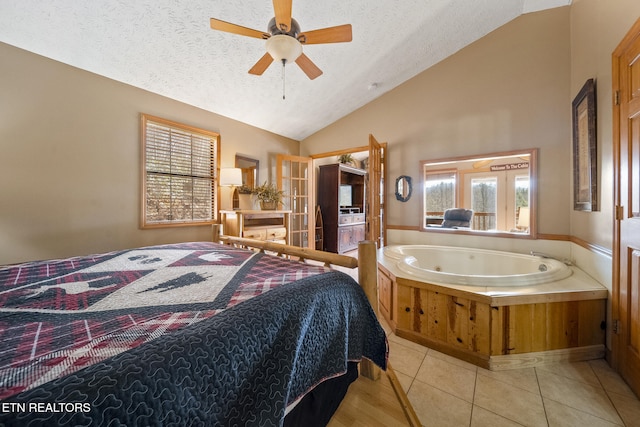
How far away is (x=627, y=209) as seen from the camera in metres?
1.49

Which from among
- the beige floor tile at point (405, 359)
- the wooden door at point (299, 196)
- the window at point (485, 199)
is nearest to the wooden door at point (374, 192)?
the beige floor tile at point (405, 359)

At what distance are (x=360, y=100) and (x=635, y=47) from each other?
9.04ft

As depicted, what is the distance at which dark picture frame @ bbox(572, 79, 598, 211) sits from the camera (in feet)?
6.31

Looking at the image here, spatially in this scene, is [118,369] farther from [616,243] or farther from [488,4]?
[488,4]

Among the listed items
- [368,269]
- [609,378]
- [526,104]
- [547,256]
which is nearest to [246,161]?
[368,269]

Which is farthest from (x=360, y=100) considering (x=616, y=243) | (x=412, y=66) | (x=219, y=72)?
(x=616, y=243)

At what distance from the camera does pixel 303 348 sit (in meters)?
0.97

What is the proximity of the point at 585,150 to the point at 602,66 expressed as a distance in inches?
25.6

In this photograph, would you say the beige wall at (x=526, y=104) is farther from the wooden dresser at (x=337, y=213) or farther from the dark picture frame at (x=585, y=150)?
the wooden dresser at (x=337, y=213)

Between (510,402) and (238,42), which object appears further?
(238,42)

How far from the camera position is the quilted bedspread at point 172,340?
1.72ft

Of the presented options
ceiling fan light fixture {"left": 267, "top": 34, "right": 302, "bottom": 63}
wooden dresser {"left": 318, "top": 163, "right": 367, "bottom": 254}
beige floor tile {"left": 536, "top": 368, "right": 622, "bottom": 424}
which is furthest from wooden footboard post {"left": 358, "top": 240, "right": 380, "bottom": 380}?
wooden dresser {"left": 318, "top": 163, "right": 367, "bottom": 254}

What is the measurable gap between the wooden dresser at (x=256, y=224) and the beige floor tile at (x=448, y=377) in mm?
2345

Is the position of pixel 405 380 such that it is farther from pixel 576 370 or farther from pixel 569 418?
pixel 576 370
